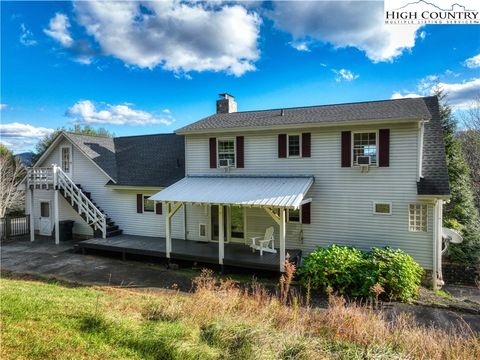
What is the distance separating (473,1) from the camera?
943 cm

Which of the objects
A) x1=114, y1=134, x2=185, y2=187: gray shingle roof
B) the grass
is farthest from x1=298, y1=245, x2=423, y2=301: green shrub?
x1=114, y1=134, x2=185, y2=187: gray shingle roof

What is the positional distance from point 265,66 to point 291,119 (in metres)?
4.58

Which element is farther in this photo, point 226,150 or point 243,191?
point 226,150

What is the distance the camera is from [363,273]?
9008 mm

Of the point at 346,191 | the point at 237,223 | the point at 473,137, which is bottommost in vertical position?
the point at 237,223

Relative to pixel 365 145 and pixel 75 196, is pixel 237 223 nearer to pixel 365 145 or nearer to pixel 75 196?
pixel 365 145

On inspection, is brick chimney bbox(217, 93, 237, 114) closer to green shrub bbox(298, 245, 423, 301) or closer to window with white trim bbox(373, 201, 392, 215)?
window with white trim bbox(373, 201, 392, 215)

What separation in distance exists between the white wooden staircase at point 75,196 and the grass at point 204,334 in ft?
29.9

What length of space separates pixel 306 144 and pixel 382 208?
3.87m

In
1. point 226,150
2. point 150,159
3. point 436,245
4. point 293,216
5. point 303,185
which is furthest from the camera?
point 150,159

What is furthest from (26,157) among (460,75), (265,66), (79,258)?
(460,75)

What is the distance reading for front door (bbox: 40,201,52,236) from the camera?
1775 centimetres

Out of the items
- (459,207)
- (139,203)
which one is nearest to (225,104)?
(139,203)
